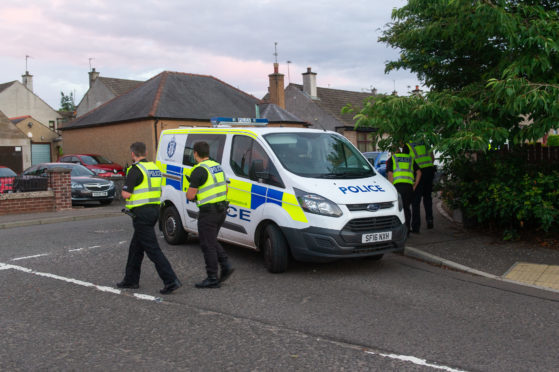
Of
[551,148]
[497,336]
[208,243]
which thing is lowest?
[497,336]

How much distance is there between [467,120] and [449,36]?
5.78 ft

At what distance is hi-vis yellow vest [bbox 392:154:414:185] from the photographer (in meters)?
9.84

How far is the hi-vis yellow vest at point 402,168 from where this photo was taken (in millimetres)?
9836

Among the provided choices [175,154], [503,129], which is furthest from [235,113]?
[503,129]

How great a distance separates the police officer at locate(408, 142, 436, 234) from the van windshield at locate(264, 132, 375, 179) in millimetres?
2058

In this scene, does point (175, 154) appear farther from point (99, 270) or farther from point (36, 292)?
point (36, 292)

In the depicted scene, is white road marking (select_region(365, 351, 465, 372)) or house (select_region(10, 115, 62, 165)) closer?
white road marking (select_region(365, 351, 465, 372))

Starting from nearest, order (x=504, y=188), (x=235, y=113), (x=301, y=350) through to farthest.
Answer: (x=301, y=350) < (x=504, y=188) < (x=235, y=113)

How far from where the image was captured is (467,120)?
28.0 ft

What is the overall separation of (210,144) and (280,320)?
4.07 metres

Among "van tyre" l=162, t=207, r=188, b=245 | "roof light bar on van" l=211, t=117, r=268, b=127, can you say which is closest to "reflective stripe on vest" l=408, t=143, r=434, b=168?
"roof light bar on van" l=211, t=117, r=268, b=127

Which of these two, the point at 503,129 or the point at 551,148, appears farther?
the point at 551,148

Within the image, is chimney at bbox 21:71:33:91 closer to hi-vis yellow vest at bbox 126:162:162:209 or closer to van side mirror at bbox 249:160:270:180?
van side mirror at bbox 249:160:270:180

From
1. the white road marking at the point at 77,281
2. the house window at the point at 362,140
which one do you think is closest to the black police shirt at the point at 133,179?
the white road marking at the point at 77,281
